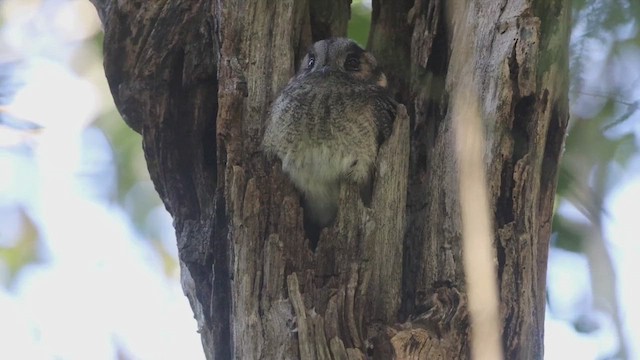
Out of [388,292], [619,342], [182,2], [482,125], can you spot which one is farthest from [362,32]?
[619,342]

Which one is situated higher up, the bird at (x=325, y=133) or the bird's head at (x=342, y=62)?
the bird's head at (x=342, y=62)

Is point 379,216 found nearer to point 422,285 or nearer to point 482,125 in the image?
point 422,285

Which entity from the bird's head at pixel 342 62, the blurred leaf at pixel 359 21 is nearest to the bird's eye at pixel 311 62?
the bird's head at pixel 342 62

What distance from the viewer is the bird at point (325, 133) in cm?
350

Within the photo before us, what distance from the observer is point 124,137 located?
531 centimetres

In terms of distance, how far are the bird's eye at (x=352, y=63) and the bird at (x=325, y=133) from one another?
7.7 inches

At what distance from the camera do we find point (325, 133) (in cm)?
360

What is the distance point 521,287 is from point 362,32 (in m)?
2.20

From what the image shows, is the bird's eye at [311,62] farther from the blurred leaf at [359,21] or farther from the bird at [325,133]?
the blurred leaf at [359,21]

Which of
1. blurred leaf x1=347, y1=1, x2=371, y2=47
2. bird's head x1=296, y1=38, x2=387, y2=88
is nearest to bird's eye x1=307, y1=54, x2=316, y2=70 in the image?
bird's head x1=296, y1=38, x2=387, y2=88

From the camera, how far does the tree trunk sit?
3.04 m

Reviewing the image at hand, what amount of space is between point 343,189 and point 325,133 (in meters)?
0.30

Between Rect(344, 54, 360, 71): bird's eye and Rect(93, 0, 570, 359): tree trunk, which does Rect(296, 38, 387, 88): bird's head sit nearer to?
Rect(344, 54, 360, 71): bird's eye

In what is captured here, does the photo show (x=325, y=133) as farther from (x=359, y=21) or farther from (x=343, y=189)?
(x=359, y=21)
